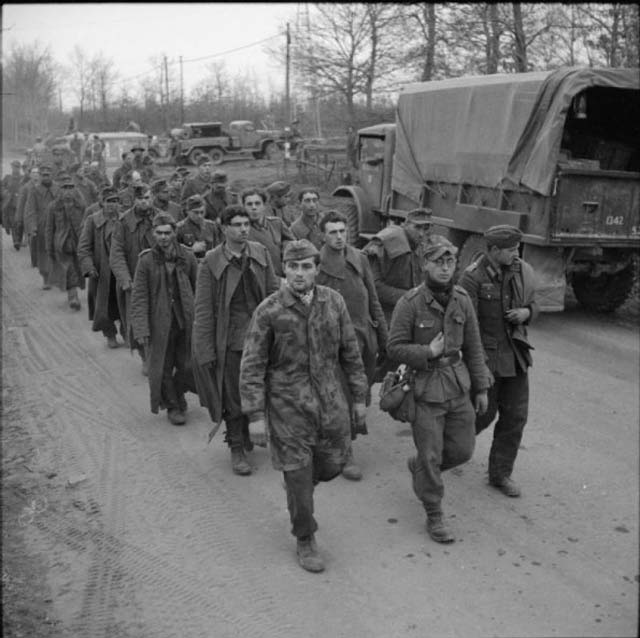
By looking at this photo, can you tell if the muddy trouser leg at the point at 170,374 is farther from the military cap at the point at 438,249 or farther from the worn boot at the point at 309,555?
the military cap at the point at 438,249

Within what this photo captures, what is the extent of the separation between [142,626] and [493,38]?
1761 cm

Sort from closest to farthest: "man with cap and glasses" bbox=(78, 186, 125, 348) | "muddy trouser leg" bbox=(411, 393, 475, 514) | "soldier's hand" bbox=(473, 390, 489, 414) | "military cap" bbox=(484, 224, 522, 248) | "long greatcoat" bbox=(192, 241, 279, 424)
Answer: "muddy trouser leg" bbox=(411, 393, 475, 514)
"soldier's hand" bbox=(473, 390, 489, 414)
"military cap" bbox=(484, 224, 522, 248)
"long greatcoat" bbox=(192, 241, 279, 424)
"man with cap and glasses" bbox=(78, 186, 125, 348)

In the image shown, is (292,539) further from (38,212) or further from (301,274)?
(38,212)

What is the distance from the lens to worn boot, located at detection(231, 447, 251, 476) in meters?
5.87

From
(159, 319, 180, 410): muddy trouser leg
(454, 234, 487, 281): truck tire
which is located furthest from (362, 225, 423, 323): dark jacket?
(454, 234, 487, 281): truck tire

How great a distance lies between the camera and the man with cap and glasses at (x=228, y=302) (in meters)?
5.73

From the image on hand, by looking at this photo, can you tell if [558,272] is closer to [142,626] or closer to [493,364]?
[493,364]

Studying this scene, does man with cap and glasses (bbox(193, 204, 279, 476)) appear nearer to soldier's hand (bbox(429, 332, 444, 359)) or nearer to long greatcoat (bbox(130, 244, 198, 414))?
long greatcoat (bbox(130, 244, 198, 414))

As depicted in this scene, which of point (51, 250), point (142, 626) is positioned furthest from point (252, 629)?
point (51, 250)

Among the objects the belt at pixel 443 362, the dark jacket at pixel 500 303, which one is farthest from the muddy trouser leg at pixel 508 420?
the belt at pixel 443 362

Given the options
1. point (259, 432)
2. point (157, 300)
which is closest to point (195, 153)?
point (157, 300)

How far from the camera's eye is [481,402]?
485 cm

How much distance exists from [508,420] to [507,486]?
17.2 inches

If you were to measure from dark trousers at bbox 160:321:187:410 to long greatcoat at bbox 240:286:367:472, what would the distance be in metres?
2.73
